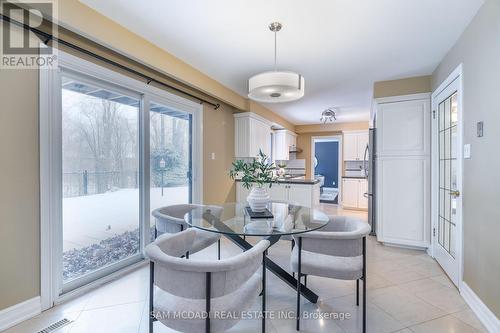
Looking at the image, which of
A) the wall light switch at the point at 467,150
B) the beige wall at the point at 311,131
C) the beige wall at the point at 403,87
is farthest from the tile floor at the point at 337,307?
the beige wall at the point at 311,131

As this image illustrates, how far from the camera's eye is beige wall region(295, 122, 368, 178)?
6789mm

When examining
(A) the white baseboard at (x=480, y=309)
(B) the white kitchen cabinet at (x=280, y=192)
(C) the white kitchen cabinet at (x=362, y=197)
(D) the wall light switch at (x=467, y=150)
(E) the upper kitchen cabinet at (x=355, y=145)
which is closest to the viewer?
(A) the white baseboard at (x=480, y=309)

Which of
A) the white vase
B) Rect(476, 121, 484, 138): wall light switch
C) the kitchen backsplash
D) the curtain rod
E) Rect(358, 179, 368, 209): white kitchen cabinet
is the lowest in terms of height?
Rect(358, 179, 368, 209): white kitchen cabinet

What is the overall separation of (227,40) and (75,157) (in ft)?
6.19

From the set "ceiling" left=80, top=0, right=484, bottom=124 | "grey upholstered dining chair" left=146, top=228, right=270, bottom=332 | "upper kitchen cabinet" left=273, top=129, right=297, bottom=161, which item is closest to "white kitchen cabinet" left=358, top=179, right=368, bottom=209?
"upper kitchen cabinet" left=273, top=129, right=297, bottom=161

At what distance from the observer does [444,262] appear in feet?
8.96

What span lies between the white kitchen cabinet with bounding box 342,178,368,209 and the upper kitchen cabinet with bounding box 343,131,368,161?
0.68 metres

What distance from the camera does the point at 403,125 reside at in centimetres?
346

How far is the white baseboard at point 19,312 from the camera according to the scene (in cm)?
167

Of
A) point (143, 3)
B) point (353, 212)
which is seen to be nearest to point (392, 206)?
point (353, 212)

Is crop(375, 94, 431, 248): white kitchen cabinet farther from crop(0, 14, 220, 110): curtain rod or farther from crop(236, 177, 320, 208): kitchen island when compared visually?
crop(0, 14, 220, 110): curtain rod

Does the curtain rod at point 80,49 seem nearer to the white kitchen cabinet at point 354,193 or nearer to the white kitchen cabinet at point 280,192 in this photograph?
the white kitchen cabinet at point 280,192

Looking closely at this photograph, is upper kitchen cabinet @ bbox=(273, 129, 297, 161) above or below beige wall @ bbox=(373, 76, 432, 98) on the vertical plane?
below

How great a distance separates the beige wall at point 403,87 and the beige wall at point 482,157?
1.17 m
